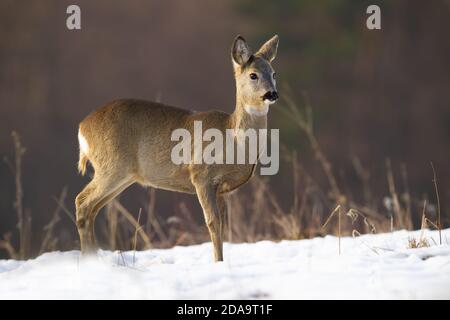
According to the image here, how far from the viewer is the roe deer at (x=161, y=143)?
5230 mm

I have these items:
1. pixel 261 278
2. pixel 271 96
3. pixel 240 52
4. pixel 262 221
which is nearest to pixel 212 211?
pixel 271 96

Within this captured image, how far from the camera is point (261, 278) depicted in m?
4.11

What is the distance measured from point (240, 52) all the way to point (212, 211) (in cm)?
101

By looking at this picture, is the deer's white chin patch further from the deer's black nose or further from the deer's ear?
the deer's ear

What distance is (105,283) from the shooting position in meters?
4.02

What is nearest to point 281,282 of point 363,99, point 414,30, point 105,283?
point 105,283

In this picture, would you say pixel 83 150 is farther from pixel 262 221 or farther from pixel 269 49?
pixel 262 221

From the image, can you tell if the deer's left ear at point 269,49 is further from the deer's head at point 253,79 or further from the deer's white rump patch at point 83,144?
the deer's white rump patch at point 83,144

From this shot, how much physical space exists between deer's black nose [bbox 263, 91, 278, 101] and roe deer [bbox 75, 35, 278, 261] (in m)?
0.03

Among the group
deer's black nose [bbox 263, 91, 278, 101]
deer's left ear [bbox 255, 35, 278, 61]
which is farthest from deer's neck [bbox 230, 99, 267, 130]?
deer's left ear [bbox 255, 35, 278, 61]

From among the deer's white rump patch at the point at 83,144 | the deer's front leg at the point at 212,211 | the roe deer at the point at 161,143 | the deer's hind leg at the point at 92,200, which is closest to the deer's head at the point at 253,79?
the roe deer at the point at 161,143

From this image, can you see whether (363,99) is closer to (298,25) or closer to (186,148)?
(298,25)

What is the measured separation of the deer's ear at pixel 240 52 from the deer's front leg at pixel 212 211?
819 mm
